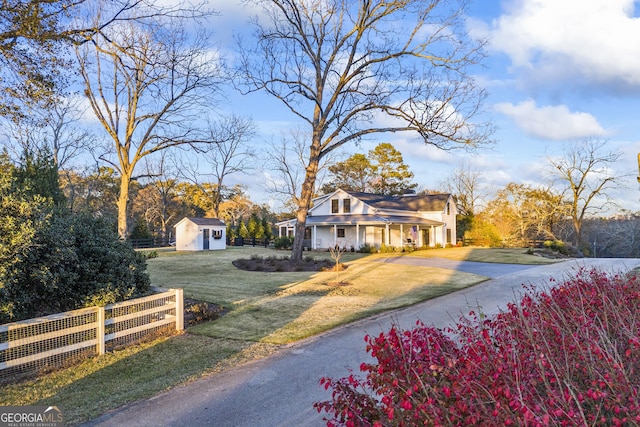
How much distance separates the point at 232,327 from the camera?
791cm

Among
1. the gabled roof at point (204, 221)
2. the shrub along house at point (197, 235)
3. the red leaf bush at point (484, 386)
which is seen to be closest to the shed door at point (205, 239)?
the shrub along house at point (197, 235)

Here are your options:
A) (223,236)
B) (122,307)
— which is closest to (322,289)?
(122,307)

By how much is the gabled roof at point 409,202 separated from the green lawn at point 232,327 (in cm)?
1848

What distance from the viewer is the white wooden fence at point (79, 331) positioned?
527 cm

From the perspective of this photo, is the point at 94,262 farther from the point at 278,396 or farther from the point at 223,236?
the point at 223,236

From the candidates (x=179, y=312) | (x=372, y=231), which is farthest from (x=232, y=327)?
(x=372, y=231)

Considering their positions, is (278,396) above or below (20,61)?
below

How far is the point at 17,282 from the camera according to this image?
5766 mm

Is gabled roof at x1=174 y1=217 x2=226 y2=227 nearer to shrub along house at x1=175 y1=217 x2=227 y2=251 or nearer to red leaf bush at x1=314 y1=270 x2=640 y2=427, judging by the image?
shrub along house at x1=175 y1=217 x2=227 y2=251

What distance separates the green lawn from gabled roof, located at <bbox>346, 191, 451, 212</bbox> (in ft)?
60.6

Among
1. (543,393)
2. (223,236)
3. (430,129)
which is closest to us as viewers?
(543,393)

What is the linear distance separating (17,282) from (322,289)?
838 cm

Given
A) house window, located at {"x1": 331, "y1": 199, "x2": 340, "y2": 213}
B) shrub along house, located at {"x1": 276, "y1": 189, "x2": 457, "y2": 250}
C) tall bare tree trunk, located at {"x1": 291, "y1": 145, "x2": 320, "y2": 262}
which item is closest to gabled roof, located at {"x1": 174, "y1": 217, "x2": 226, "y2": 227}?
shrub along house, located at {"x1": 276, "y1": 189, "x2": 457, "y2": 250}

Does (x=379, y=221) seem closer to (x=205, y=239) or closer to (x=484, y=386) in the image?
(x=205, y=239)
